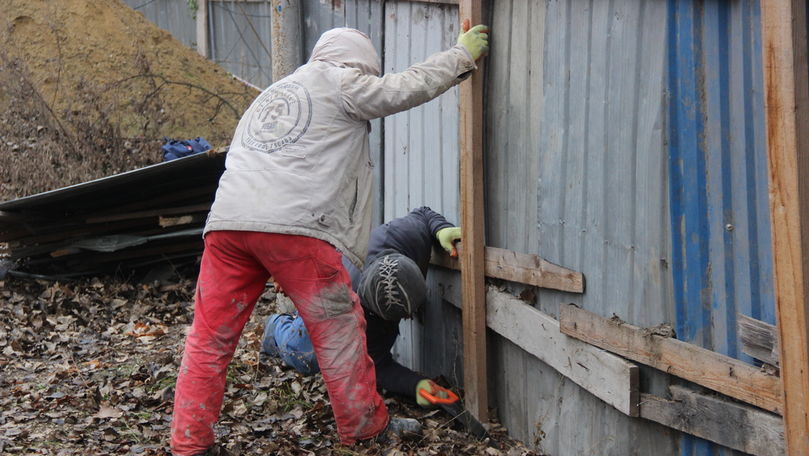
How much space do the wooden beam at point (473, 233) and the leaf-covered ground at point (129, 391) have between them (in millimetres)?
280

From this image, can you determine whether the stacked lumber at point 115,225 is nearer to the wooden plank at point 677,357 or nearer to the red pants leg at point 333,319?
the red pants leg at point 333,319

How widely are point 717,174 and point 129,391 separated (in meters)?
3.82

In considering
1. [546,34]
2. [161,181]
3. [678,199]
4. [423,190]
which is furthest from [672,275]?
Answer: [161,181]

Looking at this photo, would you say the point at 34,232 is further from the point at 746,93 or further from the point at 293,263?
the point at 746,93

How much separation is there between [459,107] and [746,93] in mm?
2020

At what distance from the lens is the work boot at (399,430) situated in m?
4.41

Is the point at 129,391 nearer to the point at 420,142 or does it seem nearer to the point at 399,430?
the point at 399,430

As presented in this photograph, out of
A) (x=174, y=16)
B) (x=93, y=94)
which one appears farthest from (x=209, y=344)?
(x=174, y=16)

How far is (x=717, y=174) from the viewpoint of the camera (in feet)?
9.32

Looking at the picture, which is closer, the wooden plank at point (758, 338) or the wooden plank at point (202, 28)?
the wooden plank at point (758, 338)

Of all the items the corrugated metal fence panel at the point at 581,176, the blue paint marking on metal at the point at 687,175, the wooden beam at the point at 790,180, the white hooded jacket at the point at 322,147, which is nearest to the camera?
the wooden beam at the point at 790,180

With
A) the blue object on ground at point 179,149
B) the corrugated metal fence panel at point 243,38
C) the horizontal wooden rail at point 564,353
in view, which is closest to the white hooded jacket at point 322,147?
the horizontal wooden rail at point 564,353

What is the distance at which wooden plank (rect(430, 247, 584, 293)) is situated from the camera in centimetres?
379

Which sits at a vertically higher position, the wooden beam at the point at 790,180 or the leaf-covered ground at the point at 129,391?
the wooden beam at the point at 790,180
